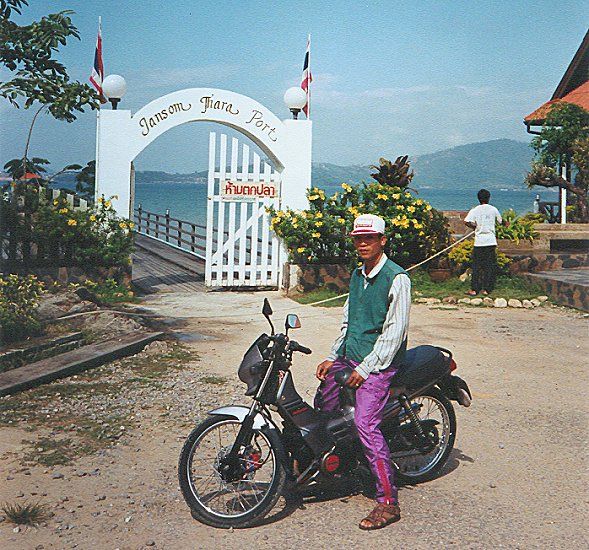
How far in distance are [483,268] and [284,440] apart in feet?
28.1

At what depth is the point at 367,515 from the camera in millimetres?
4273

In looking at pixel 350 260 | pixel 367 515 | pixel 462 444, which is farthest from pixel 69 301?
pixel 367 515

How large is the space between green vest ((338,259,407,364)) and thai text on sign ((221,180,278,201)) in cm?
861

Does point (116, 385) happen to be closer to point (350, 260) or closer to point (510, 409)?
point (510, 409)

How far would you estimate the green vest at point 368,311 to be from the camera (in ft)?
14.2

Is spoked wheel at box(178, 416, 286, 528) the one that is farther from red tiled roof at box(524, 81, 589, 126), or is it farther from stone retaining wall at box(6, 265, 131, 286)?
red tiled roof at box(524, 81, 589, 126)

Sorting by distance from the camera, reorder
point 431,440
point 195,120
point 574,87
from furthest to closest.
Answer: point 574,87, point 195,120, point 431,440

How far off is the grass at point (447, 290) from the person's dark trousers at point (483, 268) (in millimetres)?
181

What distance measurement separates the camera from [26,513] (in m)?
4.10

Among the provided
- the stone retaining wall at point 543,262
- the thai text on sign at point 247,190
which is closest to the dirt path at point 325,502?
the thai text on sign at point 247,190

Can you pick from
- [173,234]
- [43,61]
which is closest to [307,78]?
[43,61]

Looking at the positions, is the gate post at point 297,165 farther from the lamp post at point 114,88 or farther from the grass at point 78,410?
the grass at point 78,410

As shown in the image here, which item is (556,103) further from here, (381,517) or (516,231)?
(381,517)

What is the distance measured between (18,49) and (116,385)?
319cm
